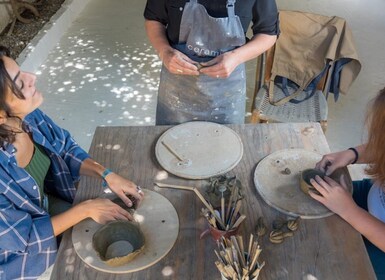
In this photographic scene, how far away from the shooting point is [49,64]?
428 centimetres

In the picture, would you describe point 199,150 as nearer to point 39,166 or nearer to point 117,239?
point 117,239

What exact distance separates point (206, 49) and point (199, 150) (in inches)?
21.2

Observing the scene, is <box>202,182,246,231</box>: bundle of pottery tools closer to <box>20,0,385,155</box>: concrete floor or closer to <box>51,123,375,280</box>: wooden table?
<box>51,123,375,280</box>: wooden table

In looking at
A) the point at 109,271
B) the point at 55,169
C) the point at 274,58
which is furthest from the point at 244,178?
the point at 274,58

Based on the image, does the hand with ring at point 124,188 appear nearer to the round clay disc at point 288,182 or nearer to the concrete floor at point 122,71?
the round clay disc at point 288,182

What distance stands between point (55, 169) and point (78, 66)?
8.66ft

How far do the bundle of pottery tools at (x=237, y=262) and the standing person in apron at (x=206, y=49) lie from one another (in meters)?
0.86

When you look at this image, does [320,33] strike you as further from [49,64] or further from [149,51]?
[49,64]

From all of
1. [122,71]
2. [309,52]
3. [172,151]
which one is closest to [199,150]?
[172,151]

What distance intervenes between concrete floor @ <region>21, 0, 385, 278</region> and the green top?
5.01ft

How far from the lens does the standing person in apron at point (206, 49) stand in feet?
5.98

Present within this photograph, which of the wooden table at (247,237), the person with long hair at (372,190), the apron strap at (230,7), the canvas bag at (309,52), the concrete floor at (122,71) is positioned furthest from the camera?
the concrete floor at (122,71)

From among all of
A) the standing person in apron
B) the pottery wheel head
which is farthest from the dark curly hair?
the standing person in apron

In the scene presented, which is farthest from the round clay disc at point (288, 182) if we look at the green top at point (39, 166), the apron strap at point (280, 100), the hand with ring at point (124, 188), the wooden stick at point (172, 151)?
the apron strap at point (280, 100)
